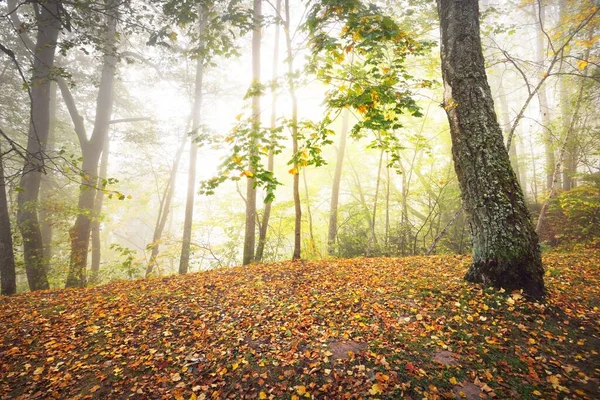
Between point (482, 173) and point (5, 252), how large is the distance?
33.9ft

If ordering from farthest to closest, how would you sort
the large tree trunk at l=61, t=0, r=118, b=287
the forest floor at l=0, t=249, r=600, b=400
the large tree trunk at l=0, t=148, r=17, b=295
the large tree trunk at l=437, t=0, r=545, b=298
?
the large tree trunk at l=61, t=0, r=118, b=287, the large tree trunk at l=0, t=148, r=17, b=295, the large tree trunk at l=437, t=0, r=545, b=298, the forest floor at l=0, t=249, r=600, b=400

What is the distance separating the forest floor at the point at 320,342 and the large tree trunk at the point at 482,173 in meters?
0.38

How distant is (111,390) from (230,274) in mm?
3609

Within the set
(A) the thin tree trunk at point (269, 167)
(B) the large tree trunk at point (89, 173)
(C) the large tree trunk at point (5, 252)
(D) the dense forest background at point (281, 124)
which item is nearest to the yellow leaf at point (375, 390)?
(D) the dense forest background at point (281, 124)

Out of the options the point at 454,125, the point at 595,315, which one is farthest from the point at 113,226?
the point at 595,315

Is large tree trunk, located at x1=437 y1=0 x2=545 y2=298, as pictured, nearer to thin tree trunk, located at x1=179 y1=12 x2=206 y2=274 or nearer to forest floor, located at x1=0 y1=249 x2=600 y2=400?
forest floor, located at x1=0 y1=249 x2=600 y2=400

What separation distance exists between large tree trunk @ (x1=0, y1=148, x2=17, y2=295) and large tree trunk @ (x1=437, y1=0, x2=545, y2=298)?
9838 millimetres

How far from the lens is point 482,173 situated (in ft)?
13.4

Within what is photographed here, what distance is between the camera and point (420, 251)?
969 centimetres

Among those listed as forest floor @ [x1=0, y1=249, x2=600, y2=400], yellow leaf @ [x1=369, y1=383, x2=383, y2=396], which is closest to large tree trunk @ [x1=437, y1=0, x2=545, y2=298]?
forest floor @ [x1=0, y1=249, x2=600, y2=400]

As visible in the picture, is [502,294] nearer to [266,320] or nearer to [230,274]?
[266,320]

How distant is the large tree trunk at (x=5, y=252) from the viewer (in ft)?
21.3

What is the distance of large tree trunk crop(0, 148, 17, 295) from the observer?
6.49 metres

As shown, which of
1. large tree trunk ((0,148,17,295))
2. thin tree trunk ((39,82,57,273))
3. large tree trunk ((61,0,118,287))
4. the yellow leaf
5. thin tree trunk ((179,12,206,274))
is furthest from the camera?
thin tree trunk ((39,82,57,273))
